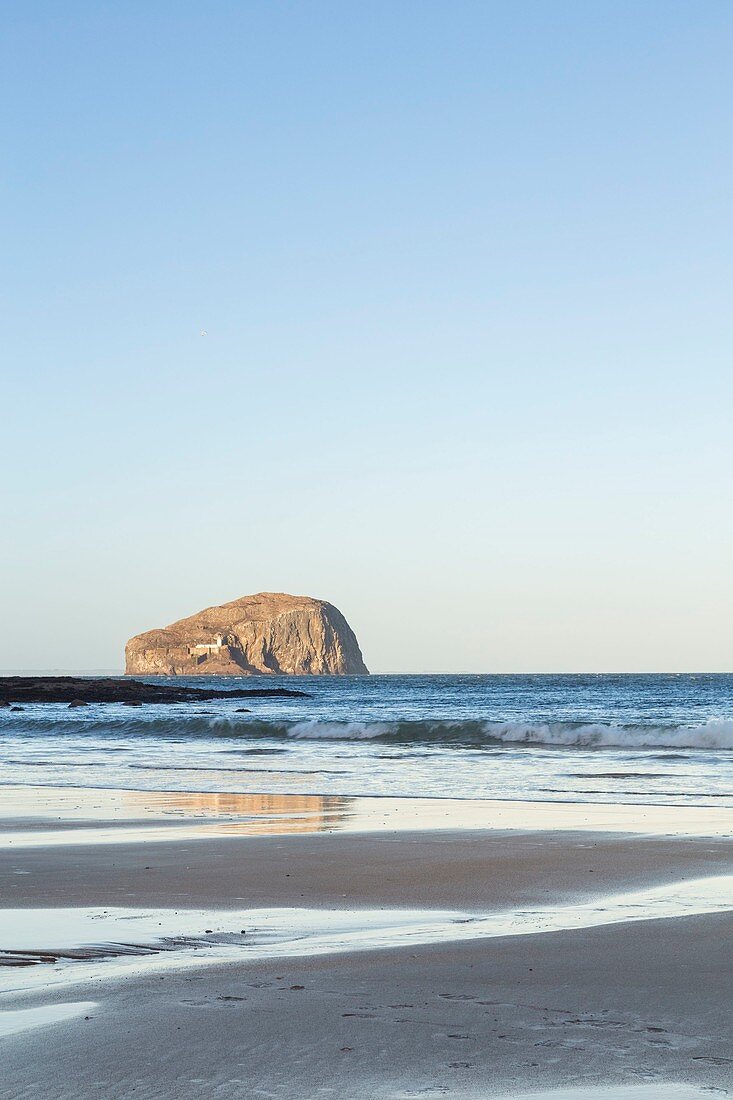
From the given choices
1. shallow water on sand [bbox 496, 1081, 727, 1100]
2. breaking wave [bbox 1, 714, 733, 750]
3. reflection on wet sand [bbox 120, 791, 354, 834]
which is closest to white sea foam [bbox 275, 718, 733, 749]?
breaking wave [bbox 1, 714, 733, 750]

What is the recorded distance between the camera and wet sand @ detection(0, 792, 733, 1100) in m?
3.78

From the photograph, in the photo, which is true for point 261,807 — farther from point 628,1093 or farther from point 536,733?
point 536,733

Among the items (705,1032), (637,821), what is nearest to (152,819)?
(637,821)

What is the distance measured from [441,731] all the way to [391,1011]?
2772cm

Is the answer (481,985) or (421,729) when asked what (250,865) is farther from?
(421,729)

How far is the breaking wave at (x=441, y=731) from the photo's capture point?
28.0 meters

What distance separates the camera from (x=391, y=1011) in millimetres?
4633

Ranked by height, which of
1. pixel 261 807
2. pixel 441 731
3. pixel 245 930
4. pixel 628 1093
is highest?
pixel 628 1093

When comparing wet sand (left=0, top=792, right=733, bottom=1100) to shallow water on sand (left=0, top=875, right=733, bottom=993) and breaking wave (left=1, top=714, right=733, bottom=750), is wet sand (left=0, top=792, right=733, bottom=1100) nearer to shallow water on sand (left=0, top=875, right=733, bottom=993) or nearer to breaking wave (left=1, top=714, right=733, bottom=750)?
shallow water on sand (left=0, top=875, right=733, bottom=993)

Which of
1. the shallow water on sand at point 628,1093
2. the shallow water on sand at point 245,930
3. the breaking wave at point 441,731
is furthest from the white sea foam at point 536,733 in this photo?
the shallow water on sand at point 628,1093

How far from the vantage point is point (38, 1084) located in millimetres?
3652

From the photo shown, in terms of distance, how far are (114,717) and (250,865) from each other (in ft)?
126

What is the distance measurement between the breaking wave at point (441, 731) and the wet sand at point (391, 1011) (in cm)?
2047

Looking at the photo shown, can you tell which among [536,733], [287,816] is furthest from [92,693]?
[287,816]
